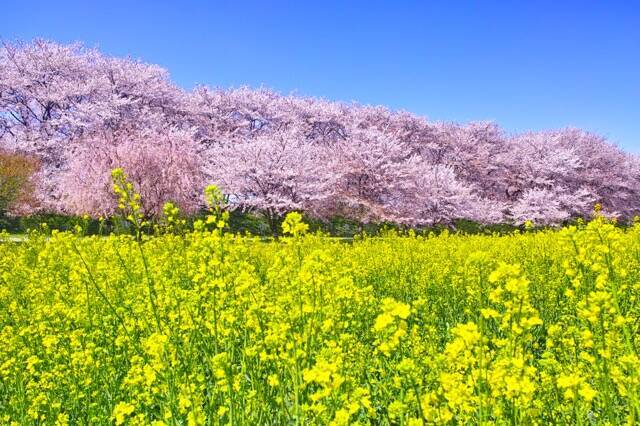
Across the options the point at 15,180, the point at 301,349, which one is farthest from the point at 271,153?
the point at 301,349

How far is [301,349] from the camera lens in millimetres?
3273

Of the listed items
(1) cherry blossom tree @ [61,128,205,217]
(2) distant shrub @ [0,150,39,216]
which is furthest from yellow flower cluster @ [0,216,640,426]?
(2) distant shrub @ [0,150,39,216]

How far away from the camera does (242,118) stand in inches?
1587

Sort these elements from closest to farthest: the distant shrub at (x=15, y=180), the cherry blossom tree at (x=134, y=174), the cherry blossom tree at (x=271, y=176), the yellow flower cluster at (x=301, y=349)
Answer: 1. the yellow flower cluster at (x=301, y=349)
2. the distant shrub at (x=15, y=180)
3. the cherry blossom tree at (x=134, y=174)
4. the cherry blossom tree at (x=271, y=176)

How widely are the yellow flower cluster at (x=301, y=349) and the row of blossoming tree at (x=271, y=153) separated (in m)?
14.0

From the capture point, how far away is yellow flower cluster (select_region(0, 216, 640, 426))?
2498 millimetres

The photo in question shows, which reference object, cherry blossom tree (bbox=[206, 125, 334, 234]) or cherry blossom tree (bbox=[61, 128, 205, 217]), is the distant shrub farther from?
cherry blossom tree (bbox=[206, 125, 334, 234])

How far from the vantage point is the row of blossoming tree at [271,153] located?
89.4ft

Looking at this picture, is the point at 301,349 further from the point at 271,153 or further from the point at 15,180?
the point at 15,180

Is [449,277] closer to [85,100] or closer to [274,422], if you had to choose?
[274,422]

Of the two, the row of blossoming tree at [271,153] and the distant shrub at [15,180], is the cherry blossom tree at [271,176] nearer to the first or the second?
the row of blossoming tree at [271,153]

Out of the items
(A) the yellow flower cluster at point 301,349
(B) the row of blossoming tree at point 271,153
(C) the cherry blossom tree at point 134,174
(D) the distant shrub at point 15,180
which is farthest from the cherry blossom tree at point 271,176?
(A) the yellow flower cluster at point 301,349

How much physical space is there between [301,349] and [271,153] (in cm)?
2474

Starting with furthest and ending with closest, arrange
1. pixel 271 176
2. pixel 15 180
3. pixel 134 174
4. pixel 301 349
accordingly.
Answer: pixel 271 176
pixel 134 174
pixel 15 180
pixel 301 349
